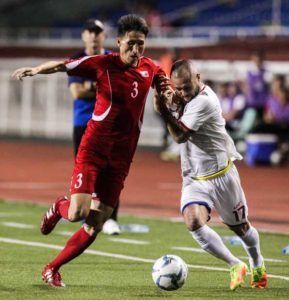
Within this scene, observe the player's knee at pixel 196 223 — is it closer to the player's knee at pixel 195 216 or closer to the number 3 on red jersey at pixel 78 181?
the player's knee at pixel 195 216

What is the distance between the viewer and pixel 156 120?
3262 cm

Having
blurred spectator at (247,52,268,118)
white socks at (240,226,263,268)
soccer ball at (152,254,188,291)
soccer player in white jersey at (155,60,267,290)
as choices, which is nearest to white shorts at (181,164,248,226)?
soccer player in white jersey at (155,60,267,290)

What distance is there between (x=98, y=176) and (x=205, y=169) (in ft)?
3.06

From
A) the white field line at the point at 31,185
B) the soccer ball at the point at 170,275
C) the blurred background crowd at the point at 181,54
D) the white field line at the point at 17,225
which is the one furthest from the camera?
the blurred background crowd at the point at 181,54

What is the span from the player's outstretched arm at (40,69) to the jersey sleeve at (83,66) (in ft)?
0.24

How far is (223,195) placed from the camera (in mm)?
9422

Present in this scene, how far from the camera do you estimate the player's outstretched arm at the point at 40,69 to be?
888 centimetres

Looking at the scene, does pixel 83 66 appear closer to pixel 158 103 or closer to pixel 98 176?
pixel 158 103

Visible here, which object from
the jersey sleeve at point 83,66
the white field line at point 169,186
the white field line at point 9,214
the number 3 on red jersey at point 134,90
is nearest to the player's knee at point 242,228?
the number 3 on red jersey at point 134,90

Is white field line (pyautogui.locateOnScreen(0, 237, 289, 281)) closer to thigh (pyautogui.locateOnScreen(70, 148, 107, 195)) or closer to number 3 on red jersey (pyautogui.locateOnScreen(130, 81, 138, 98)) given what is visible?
thigh (pyautogui.locateOnScreen(70, 148, 107, 195))

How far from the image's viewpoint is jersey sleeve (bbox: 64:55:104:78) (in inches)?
365

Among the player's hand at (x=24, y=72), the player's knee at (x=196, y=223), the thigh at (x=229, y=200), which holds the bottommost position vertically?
the player's knee at (x=196, y=223)

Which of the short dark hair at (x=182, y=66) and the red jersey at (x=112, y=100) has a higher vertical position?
the short dark hair at (x=182, y=66)

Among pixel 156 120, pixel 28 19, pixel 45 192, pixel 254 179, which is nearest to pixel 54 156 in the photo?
pixel 156 120
